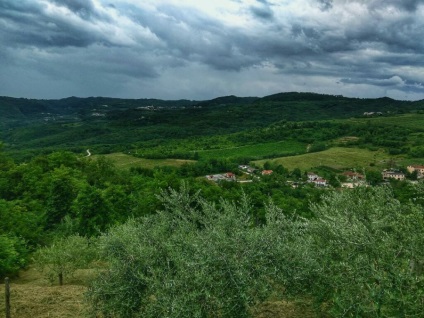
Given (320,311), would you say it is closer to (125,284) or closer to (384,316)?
(384,316)

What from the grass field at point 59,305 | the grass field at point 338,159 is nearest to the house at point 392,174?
the grass field at point 338,159

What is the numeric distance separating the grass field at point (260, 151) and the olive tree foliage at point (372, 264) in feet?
454

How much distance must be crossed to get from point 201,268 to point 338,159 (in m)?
141

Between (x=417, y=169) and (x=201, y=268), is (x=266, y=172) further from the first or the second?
(x=201, y=268)

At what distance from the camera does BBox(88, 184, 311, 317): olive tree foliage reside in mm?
12516

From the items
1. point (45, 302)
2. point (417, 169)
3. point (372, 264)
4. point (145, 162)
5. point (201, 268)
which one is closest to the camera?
point (372, 264)

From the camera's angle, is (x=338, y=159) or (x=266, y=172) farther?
(x=338, y=159)

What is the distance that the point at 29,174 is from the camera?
5341cm

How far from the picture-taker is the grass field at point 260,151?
6225 inches

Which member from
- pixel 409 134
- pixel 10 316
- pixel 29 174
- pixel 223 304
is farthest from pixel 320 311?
pixel 409 134

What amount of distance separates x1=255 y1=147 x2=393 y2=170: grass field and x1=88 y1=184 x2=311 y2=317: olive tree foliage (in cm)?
12376

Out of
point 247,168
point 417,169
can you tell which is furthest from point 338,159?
point 247,168

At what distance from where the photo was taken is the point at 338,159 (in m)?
144

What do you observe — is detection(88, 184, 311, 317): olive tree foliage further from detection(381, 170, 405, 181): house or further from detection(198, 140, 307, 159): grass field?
detection(198, 140, 307, 159): grass field
